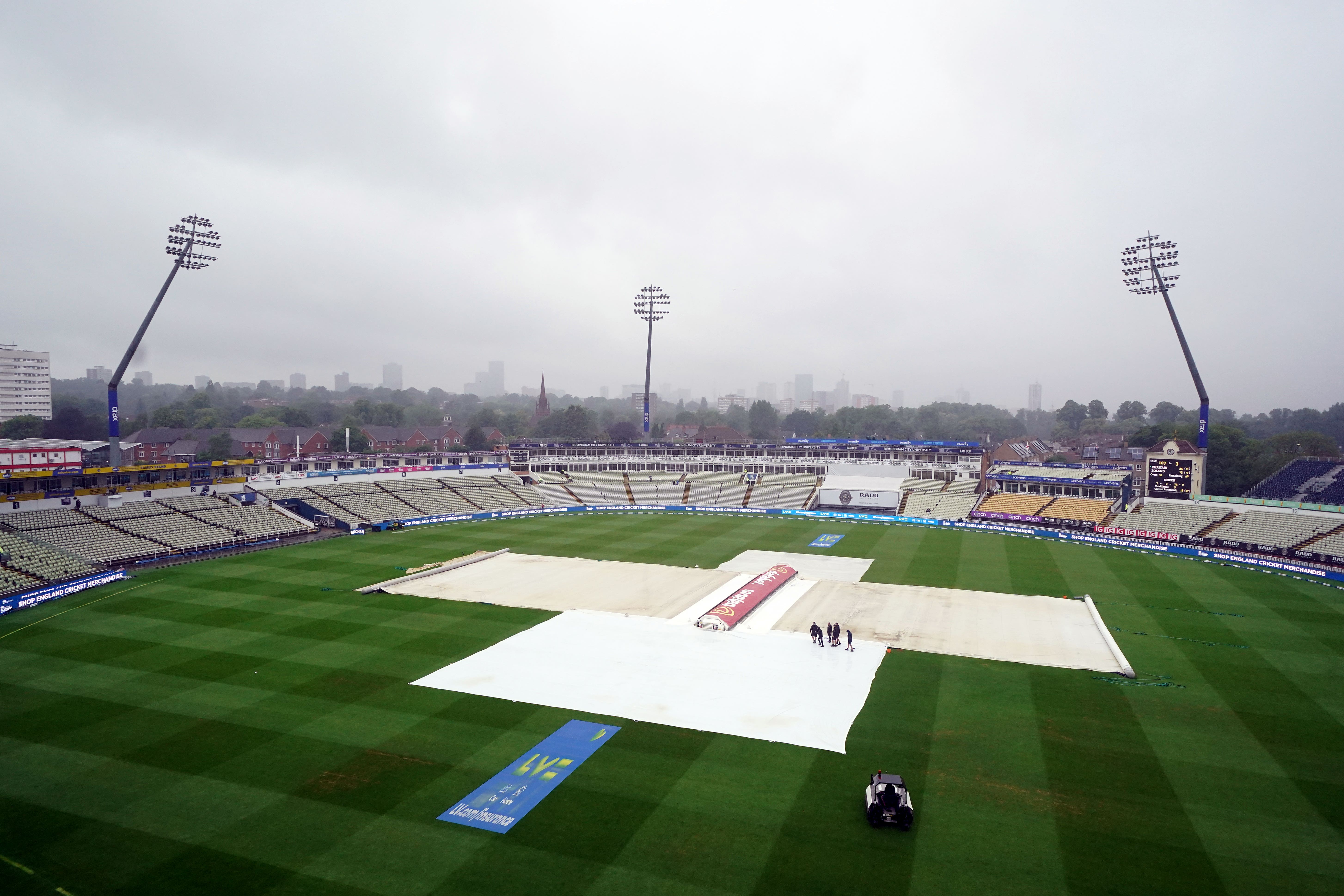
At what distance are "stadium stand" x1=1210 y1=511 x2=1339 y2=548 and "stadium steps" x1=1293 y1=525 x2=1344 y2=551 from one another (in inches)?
4.5

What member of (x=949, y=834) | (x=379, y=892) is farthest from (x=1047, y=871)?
(x=379, y=892)

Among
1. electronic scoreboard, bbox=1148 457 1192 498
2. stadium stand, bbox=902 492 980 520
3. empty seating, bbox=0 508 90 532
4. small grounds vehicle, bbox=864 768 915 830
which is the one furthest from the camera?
stadium stand, bbox=902 492 980 520

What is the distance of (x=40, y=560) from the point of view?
108 ft

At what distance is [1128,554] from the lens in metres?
44.1

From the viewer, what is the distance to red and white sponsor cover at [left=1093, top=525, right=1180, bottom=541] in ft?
154

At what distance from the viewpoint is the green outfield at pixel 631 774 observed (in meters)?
12.5

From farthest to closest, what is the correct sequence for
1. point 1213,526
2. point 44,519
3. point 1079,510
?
point 1079,510 → point 1213,526 → point 44,519

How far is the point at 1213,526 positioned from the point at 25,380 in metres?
202

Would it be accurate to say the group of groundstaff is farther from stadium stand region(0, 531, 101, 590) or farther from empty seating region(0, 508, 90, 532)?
empty seating region(0, 508, 90, 532)

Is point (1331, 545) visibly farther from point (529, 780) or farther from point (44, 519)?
point (44, 519)

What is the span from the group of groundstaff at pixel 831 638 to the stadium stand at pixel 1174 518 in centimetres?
3482

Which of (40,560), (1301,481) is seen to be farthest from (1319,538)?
(40,560)

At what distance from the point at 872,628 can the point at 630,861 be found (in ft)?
55.6

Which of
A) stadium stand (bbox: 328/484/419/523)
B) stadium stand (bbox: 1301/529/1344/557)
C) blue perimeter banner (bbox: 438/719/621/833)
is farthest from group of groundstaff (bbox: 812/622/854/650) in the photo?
stadium stand (bbox: 328/484/419/523)
